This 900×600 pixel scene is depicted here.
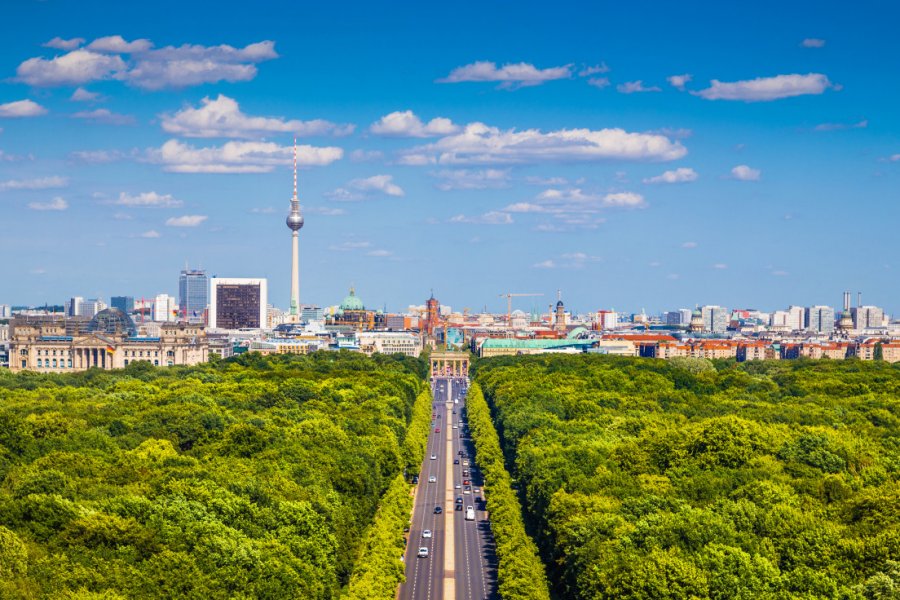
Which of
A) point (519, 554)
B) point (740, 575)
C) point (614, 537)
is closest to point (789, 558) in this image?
point (740, 575)

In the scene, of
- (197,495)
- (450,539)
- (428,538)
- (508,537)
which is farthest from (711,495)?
(197,495)

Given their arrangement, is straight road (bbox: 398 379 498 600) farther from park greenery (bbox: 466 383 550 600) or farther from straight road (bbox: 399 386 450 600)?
park greenery (bbox: 466 383 550 600)

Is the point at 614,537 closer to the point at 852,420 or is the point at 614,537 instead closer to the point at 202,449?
the point at 202,449

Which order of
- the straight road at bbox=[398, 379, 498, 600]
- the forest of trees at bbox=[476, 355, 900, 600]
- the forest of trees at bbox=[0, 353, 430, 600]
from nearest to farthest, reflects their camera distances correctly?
1. the forest of trees at bbox=[0, 353, 430, 600]
2. the forest of trees at bbox=[476, 355, 900, 600]
3. the straight road at bbox=[398, 379, 498, 600]

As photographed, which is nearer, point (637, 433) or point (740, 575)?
point (740, 575)

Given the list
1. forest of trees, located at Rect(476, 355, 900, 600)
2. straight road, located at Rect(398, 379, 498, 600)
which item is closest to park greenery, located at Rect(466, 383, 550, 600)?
Answer: forest of trees, located at Rect(476, 355, 900, 600)
